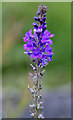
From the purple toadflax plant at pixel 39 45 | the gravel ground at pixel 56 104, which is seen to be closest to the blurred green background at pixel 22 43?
the gravel ground at pixel 56 104

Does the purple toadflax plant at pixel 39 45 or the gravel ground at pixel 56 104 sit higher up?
the purple toadflax plant at pixel 39 45

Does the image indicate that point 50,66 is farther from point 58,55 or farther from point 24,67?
point 24,67

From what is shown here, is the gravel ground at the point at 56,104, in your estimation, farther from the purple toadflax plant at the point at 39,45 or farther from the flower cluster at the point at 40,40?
the flower cluster at the point at 40,40

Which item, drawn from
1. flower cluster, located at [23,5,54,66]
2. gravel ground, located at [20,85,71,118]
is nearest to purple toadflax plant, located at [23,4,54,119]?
flower cluster, located at [23,5,54,66]

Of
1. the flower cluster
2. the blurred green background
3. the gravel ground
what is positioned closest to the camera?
the flower cluster

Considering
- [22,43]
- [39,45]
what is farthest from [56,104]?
[22,43]

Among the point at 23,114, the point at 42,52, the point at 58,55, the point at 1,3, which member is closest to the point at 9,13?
the point at 1,3

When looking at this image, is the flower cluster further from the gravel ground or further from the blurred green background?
the blurred green background

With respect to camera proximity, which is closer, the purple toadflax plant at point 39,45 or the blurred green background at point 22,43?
the purple toadflax plant at point 39,45
